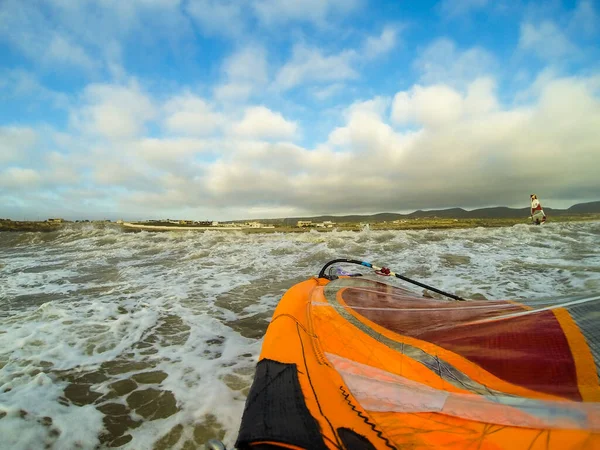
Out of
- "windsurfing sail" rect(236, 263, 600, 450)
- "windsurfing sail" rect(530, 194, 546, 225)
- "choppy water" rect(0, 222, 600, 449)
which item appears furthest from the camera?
"windsurfing sail" rect(530, 194, 546, 225)

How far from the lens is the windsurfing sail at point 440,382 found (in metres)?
1.21

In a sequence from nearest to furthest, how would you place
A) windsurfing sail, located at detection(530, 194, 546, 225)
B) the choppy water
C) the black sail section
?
1. the black sail section
2. the choppy water
3. windsurfing sail, located at detection(530, 194, 546, 225)

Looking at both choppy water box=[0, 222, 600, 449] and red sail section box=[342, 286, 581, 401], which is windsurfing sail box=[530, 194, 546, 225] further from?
red sail section box=[342, 286, 581, 401]

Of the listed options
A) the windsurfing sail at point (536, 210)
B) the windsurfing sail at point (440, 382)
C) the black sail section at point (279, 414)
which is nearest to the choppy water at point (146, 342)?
the black sail section at point (279, 414)

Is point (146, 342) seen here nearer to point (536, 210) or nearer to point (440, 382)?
point (440, 382)

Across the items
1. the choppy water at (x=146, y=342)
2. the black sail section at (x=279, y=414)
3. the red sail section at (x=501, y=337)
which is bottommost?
the choppy water at (x=146, y=342)

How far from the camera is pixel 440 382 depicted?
1.66m

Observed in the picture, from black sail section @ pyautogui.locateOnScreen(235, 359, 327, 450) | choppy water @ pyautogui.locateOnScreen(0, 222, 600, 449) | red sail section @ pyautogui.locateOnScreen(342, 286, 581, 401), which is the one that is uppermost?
red sail section @ pyautogui.locateOnScreen(342, 286, 581, 401)

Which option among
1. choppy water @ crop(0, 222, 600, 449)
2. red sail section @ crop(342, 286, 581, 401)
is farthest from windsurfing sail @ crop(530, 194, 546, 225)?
red sail section @ crop(342, 286, 581, 401)

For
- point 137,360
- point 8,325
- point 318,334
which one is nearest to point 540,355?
point 318,334

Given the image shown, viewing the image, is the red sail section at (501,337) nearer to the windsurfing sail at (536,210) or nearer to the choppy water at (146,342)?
the choppy water at (146,342)

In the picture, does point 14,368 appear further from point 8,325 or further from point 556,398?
point 556,398

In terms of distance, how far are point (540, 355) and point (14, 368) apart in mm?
4992

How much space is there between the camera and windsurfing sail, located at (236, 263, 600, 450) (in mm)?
1207
